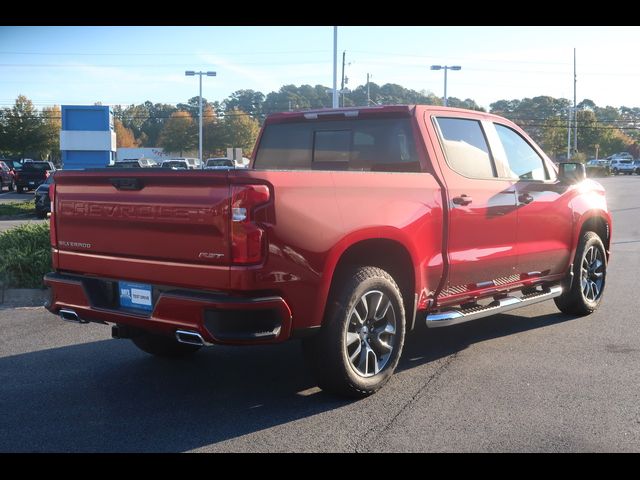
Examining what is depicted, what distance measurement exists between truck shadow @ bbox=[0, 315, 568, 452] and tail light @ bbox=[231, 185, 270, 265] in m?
1.09

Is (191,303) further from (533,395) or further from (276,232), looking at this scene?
(533,395)

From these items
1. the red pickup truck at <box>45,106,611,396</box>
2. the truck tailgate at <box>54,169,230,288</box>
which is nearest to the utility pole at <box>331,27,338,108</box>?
the red pickup truck at <box>45,106,611,396</box>

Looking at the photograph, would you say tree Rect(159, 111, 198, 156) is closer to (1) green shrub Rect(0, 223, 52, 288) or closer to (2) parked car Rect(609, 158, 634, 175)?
(2) parked car Rect(609, 158, 634, 175)

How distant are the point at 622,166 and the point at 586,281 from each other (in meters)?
77.9

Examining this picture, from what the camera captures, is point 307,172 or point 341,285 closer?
point 307,172

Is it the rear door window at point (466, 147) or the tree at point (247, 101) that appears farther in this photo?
the tree at point (247, 101)

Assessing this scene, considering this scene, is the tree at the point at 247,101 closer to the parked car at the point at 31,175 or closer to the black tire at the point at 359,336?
the parked car at the point at 31,175

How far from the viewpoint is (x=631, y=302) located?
8.54 m

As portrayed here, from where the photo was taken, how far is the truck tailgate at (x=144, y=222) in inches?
166

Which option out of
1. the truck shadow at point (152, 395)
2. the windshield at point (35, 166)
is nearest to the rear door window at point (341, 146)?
the truck shadow at point (152, 395)

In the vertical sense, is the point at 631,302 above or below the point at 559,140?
below

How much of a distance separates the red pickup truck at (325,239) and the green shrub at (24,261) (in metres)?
3.26
